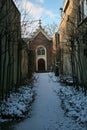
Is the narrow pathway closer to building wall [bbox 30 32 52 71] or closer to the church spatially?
the church

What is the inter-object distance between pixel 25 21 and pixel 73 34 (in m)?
5.06

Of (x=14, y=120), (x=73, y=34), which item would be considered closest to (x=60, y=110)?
(x=14, y=120)

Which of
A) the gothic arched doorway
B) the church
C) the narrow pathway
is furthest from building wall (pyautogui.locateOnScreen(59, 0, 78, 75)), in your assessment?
the gothic arched doorway

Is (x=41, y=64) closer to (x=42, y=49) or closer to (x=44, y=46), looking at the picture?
(x=42, y=49)

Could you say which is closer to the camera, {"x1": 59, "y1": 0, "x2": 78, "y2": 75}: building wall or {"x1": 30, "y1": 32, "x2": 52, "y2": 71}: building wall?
{"x1": 59, "y1": 0, "x2": 78, "y2": 75}: building wall

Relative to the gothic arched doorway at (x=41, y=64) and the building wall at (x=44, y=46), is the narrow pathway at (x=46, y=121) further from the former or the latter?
the gothic arched doorway at (x=41, y=64)

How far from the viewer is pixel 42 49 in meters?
83.2

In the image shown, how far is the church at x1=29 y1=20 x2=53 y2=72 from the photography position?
80.9 metres

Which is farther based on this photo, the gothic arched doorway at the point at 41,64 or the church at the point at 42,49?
the gothic arched doorway at the point at 41,64

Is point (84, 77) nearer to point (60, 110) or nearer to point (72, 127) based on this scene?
point (60, 110)

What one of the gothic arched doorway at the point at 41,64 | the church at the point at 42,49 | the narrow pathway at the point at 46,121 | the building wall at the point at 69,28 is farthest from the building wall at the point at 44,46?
the narrow pathway at the point at 46,121

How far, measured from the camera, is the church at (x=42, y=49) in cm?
8094

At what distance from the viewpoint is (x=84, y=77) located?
89.2 feet

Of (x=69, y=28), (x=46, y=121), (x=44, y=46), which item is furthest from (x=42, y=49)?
(x=46, y=121)
